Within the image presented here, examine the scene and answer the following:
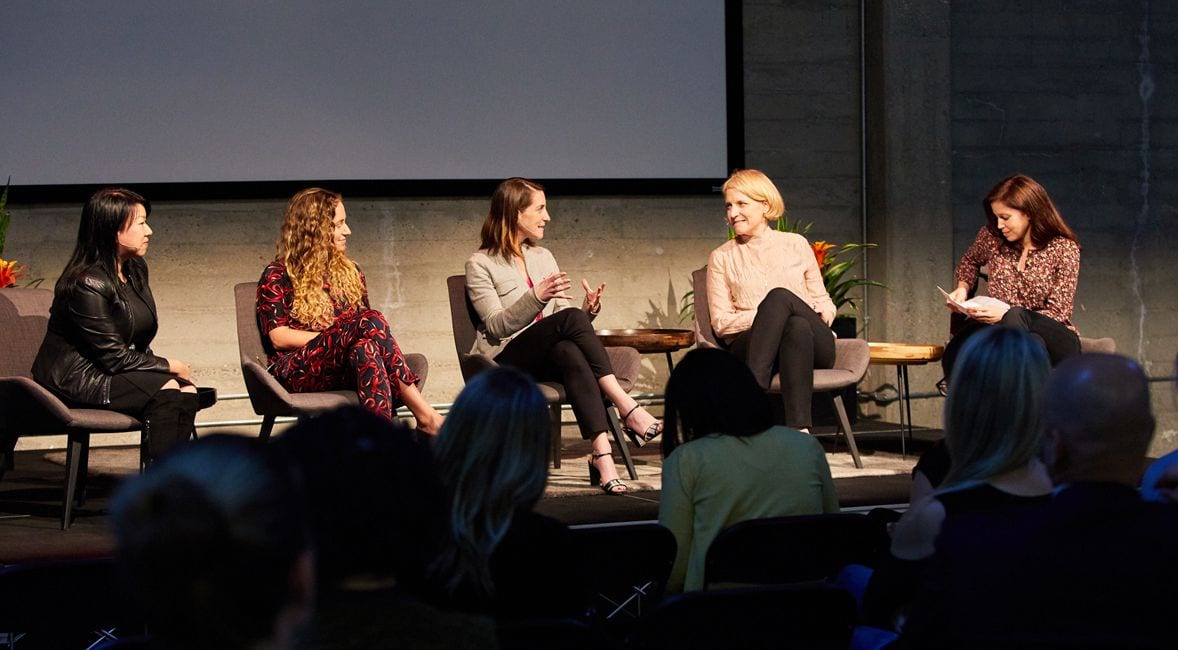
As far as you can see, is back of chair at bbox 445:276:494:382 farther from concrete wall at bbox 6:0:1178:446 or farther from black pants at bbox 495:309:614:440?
concrete wall at bbox 6:0:1178:446

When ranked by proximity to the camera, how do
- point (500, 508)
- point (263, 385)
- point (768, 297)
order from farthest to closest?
point (768, 297)
point (263, 385)
point (500, 508)

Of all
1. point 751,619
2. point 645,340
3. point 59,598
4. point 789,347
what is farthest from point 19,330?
point 751,619

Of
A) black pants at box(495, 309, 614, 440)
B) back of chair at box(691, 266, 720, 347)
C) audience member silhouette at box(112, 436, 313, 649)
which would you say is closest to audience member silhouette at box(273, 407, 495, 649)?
audience member silhouette at box(112, 436, 313, 649)

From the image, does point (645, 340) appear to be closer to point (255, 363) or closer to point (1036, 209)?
point (1036, 209)

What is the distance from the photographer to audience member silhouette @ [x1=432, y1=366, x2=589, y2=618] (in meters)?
1.72

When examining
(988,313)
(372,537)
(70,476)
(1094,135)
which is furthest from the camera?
(1094,135)

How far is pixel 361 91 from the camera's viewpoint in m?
6.58

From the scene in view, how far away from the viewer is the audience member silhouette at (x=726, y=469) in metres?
2.41

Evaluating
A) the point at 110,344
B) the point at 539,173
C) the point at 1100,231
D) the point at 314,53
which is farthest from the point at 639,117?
the point at 110,344

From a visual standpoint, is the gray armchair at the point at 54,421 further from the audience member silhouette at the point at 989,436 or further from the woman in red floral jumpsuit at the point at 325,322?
the audience member silhouette at the point at 989,436

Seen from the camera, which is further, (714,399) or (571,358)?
(571,358)

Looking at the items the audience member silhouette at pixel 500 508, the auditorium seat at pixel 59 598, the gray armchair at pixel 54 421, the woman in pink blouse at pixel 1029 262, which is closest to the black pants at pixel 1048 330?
the woman in pink blouse at pixel 1029 262

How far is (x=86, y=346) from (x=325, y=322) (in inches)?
34.9

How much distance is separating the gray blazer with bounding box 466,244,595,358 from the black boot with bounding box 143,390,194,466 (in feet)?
4.06
